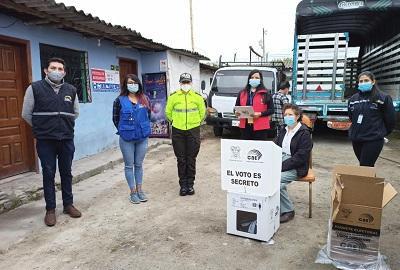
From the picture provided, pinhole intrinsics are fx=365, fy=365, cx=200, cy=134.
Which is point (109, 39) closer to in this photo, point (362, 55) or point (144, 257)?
point (144, 257)

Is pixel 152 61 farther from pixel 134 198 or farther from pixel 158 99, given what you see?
pixel 134 198

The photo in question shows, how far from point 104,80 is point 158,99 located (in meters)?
2.32

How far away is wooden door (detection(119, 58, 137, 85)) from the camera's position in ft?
30.4

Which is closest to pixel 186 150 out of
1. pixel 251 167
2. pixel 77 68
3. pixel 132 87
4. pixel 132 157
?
pixel 132 157

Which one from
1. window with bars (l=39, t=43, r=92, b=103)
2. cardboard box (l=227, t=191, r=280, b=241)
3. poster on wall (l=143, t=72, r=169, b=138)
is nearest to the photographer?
cardboard box (l=227, t=191, r=280, b=241)

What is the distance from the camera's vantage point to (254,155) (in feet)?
11.1

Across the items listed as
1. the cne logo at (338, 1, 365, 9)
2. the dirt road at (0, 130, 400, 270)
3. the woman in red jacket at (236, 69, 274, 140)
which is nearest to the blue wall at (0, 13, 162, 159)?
the dirt road at (0, 130, 400, 270)

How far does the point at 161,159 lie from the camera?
7750 mm

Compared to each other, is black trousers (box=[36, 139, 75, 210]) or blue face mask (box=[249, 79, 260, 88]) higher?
blue face mask (box=[249, 79, 260, 88])

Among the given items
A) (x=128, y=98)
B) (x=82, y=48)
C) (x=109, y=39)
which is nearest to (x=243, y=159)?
(x=128, y=98)

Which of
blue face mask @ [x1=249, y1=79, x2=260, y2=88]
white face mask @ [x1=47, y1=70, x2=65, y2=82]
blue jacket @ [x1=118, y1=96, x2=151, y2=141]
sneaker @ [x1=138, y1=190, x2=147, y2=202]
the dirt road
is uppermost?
white face mask @ [x1=47, y1=70, x2=65, y2=82]

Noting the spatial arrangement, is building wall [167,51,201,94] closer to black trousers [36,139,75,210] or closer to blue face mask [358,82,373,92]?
black trousers [36,139,75,210]

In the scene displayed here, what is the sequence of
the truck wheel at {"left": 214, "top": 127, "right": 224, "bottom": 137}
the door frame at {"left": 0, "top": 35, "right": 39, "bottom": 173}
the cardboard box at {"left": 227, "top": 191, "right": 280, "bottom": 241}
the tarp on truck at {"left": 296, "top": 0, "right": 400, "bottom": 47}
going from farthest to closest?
1. the truck wheel at {"left": 214, "top": 127, "right": 224, "bottom": 137}
2. the tarp on truck at {"left": 296, "top": 0, "right": 400, "bottom": 47}
3. the door frame at {"left": 0, "top": 35, "right": 39, "bottom": 173}
4. the cardboard box at {"left": 227, "top": 191, "right": 280, "bottom": 241}

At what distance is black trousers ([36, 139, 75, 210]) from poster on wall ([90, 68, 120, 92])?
3736mm
